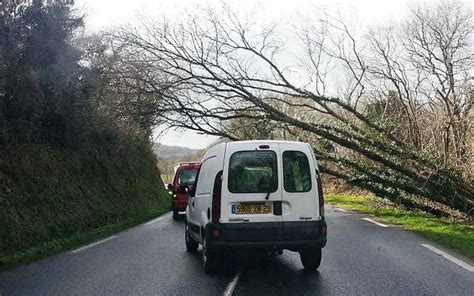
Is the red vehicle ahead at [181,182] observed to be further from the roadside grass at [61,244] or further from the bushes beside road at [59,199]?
the roadside grass at [61,244]

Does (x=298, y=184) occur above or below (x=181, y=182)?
above

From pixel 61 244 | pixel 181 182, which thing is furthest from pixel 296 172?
pixel 181 182

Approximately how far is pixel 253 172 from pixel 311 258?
1.64 meters

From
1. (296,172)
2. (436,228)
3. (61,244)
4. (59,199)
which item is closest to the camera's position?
(296,172)

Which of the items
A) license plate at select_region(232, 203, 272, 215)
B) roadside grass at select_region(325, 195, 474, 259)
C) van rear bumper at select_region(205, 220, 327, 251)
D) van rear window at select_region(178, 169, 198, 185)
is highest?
van rear window at select_region(178, 169, 198, 185)

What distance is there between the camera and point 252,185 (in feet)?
24.5

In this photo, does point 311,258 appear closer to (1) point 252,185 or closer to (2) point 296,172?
(2) point 296,172

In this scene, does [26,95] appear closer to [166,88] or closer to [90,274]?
[166,88]

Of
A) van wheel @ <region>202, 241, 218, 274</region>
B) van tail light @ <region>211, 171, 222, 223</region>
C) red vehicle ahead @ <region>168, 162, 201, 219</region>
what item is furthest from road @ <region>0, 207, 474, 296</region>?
red vehicle ahead @ <region>168, 162, 201, 219</region>

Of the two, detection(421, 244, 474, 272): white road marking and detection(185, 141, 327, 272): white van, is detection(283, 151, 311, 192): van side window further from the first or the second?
detection(421, 244, 474, 272): white road marking

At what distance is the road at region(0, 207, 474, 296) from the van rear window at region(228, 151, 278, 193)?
1297 mm

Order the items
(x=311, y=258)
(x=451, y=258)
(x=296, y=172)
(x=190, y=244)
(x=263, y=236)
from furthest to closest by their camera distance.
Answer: (x=190, y=244), (x=451, y=258), (x=311, y=258), (x=296, y=172), (x=263, y=236)

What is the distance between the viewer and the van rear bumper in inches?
287

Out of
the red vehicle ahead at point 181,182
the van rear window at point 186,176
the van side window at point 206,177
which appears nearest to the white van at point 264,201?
the van side window at point 206,177
